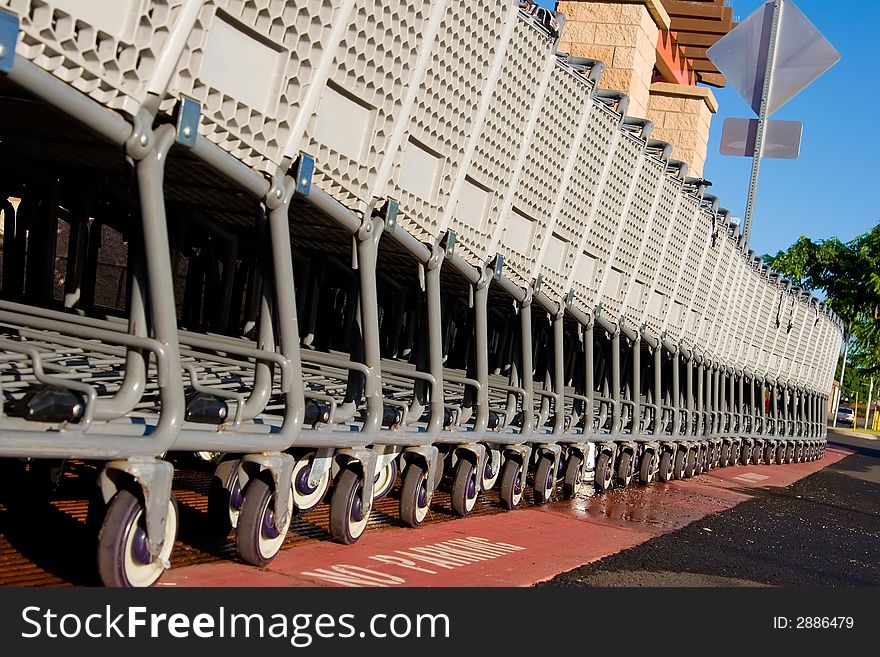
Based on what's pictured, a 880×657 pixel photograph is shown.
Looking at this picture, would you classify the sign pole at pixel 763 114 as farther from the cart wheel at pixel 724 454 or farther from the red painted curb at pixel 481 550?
the red painted curb at pixel 481 550

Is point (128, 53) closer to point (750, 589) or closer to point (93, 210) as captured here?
point (750, 589)

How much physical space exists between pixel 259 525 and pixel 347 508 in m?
0.95

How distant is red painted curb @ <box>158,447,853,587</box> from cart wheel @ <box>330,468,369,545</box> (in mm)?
69

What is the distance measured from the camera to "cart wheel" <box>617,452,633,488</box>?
38.1 feet

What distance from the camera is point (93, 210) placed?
9.17 m

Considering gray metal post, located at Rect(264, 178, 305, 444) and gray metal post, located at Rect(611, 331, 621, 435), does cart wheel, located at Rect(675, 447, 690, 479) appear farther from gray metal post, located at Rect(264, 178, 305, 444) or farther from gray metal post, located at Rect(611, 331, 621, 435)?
gray metal post, located at Rect(264, 178, 305, 444)

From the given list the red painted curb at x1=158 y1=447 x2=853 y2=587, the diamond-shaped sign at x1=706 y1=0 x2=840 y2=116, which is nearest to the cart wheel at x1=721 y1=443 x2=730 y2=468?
the diamond-shaped sign at x1=706 y1=0 x2=840 y2=116

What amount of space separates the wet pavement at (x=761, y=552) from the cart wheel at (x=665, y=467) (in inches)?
39.3

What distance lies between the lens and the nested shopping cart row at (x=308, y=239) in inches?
172

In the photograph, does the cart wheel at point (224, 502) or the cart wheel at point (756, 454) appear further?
the cart wheel at point (756, 454)

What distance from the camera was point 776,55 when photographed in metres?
18.7

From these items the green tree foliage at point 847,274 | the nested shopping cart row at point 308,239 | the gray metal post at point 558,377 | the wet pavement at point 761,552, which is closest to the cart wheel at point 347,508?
the nested shopping cart row at point 308,239

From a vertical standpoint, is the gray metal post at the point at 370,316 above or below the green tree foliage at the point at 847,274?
below

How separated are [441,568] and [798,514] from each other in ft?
22.4
